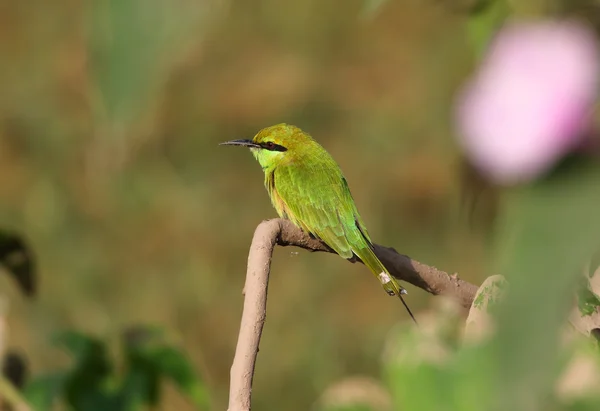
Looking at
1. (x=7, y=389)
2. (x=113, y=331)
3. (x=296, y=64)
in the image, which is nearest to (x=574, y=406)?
(x=7, y=389)

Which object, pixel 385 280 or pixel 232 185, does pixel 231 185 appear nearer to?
pixel 232 185

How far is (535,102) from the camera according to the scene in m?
0.24

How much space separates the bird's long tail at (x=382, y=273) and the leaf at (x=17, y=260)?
0.54 meters

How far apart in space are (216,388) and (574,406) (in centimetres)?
387

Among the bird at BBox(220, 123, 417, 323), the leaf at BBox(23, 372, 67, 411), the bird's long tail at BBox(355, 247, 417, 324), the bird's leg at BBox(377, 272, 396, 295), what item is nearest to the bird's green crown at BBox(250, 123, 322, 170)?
the bird at BBox(220, 123, 417, 323)

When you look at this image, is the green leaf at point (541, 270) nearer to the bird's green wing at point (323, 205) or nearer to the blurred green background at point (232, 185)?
the bird's green wing at point (323, 205)

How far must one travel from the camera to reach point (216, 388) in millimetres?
4180

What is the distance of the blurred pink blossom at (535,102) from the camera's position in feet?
0.77

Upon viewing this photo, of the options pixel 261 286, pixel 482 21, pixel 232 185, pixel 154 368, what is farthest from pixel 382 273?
pixel 232 185

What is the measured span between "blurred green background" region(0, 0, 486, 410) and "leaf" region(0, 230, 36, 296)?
2.12 metres

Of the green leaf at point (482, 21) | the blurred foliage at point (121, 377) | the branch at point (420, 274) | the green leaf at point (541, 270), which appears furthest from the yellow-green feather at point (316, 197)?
the green leaf at point (541, 270)

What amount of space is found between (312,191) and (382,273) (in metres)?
0.50

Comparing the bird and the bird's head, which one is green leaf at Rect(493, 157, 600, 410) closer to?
the bird

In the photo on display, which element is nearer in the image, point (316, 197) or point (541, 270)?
point (541, 270)
